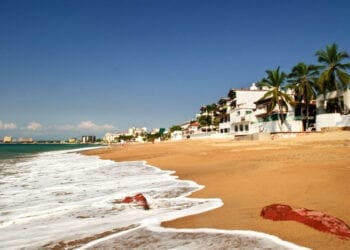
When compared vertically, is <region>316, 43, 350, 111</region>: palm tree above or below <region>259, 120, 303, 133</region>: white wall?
above

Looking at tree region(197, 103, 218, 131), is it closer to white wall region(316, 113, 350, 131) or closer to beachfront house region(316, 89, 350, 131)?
beachfront house region(316, 89, 350, 131)

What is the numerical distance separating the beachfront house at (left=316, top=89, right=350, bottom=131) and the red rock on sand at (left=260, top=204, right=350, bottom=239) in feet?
114

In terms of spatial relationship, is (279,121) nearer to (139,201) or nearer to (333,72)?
(333,72)

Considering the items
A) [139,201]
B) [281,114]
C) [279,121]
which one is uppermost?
[281,114]

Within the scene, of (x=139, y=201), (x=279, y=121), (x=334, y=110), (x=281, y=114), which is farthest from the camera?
(x=279, y=121)

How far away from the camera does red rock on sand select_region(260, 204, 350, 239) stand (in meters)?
4.31

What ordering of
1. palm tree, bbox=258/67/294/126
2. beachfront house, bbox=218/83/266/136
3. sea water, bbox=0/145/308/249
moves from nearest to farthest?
sea water, bbox=0/145/308/249 < palm tree, bbox=258/67/294/126 < beachfront house, bbox=218/83/266/136

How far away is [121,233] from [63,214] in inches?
94.4

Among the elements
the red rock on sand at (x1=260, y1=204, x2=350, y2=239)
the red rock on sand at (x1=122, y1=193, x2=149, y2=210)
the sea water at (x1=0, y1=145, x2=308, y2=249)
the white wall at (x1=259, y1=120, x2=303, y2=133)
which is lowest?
the sea water at (x1=0, y1=145, x2=308, y2=249)

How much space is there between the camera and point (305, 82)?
44.2m

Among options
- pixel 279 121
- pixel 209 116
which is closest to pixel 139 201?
pixel 279 121

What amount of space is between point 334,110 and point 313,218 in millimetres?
40851

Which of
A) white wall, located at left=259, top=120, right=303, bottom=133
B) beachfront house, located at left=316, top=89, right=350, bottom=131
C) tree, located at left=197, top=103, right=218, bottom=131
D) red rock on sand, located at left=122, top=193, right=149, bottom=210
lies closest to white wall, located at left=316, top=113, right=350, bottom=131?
beachfront house, located at left=316, top=89, right=350, bottom=131

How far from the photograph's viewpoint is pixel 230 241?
14.5 ft
